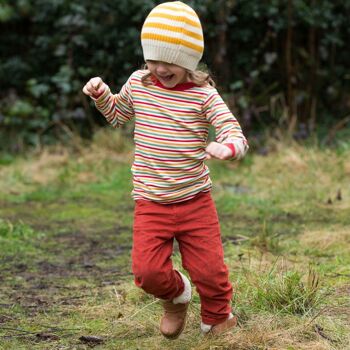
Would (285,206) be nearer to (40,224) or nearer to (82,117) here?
(40,224)

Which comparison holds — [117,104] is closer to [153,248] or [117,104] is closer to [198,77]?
[198,77]

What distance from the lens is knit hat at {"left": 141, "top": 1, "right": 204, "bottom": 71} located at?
3.16 metres

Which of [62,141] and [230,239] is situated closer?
[230,239]

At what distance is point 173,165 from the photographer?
3.20 meters

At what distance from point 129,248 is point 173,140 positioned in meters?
2.31

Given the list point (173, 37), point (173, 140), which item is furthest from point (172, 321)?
point (173, 37)

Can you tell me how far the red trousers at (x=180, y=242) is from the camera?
3.19 m

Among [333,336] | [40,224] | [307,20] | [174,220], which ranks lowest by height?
[40,224]

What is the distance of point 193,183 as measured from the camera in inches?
128

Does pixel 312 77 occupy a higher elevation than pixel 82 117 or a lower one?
higher

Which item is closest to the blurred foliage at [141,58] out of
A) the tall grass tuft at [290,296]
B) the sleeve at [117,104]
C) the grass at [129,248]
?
the grass at [129,248]

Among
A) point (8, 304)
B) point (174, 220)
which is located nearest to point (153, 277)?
point (174, 220)

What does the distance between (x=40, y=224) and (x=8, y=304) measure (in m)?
2.28

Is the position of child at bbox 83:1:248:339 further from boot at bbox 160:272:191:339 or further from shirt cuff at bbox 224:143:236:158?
shirt cuff at bbox 224:143:236:158
